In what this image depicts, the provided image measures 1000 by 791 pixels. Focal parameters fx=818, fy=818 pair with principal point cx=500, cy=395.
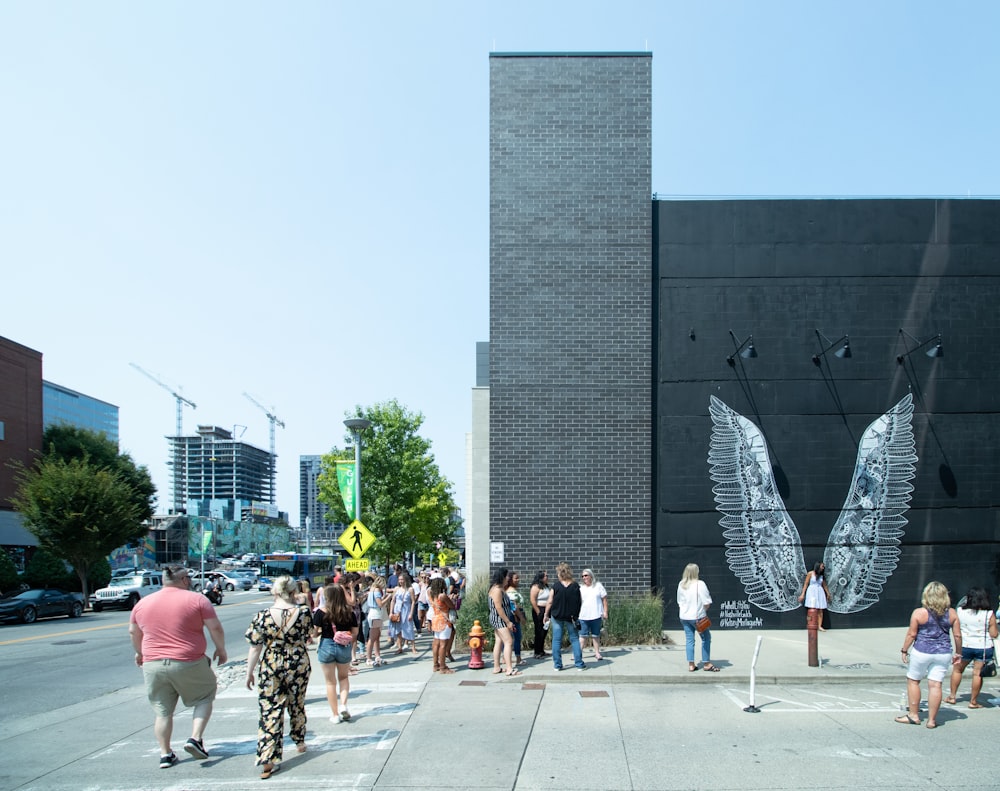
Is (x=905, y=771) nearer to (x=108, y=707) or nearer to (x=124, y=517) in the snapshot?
(x=108, y=707)

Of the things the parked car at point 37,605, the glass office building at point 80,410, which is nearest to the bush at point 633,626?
the parked car at point 37,605

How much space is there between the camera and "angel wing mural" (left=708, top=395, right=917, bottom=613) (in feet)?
53.4

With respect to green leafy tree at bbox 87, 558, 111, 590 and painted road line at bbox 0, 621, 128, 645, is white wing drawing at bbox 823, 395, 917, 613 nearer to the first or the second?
painted road line at bbox 0, 621, 128, 645

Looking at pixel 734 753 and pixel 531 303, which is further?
pixel 531 303

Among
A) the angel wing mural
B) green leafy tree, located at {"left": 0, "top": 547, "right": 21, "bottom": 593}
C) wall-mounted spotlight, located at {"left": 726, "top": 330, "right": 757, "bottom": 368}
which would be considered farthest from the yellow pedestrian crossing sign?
green leafy tree, located at {"left": 0, "top": 547, "right": 21, "bottom": 593}

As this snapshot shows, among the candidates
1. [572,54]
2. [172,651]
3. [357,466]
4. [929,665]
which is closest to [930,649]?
[929,665]

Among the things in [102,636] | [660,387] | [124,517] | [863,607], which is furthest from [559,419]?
[124,517]

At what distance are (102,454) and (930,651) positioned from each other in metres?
47.3

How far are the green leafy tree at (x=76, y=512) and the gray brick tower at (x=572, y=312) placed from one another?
28.3m

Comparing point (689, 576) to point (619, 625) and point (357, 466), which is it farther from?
point (357, 466)

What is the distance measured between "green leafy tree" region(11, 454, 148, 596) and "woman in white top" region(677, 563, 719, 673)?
32.7 m

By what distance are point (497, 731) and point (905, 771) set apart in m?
3.95

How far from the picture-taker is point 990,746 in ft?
26.7

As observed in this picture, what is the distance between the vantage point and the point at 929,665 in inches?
351
